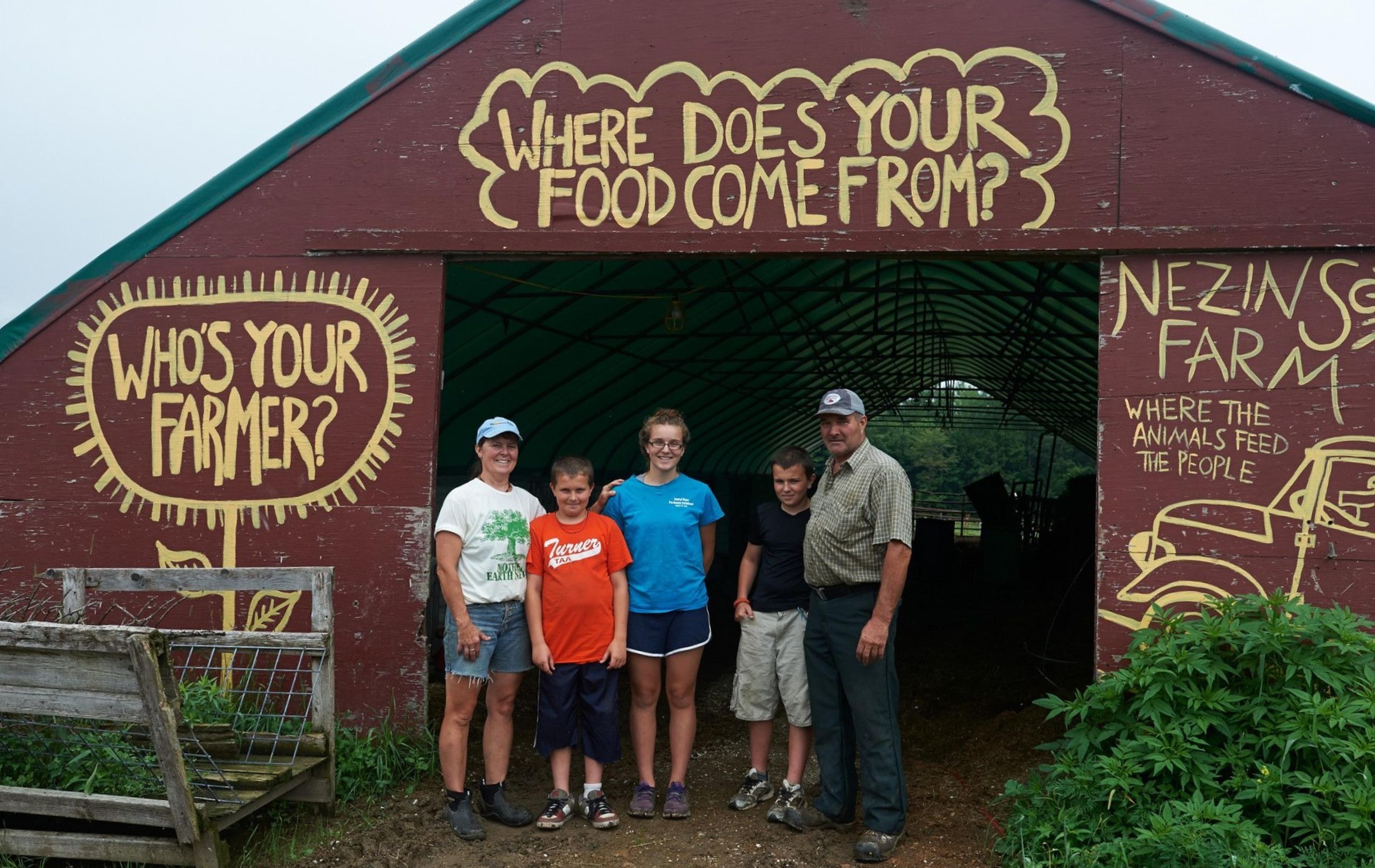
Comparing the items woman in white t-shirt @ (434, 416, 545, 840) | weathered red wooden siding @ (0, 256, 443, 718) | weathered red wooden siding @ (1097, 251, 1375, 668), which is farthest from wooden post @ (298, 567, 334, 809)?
weathered red wooden siding @ (1097, 251, 1375, 668)

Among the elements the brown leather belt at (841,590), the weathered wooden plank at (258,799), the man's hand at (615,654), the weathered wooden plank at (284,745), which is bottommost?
the weathered wooden plank at (258,799)

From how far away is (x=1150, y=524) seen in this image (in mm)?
4645

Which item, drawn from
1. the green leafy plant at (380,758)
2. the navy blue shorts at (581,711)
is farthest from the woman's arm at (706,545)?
the green leafy plant at (380,758)

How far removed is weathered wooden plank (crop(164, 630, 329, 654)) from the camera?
4137 mm

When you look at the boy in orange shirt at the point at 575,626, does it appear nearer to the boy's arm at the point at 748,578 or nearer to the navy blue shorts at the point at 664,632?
the navy blue shorts at the point at 664,632

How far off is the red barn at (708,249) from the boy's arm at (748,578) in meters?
1.48

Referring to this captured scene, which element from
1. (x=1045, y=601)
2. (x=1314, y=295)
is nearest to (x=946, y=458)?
(x=1045, y=601)

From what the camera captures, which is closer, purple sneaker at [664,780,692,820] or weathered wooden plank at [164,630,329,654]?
weathered wooden plank at [164,630,329,654]

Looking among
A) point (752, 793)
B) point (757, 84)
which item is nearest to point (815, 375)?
point (757, 84)

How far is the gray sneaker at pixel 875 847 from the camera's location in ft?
13.6

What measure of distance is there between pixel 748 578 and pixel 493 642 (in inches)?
48.3

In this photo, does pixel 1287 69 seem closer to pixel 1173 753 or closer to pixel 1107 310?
pixel 1107 310

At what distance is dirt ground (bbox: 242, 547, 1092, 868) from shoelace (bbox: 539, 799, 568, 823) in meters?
0.08

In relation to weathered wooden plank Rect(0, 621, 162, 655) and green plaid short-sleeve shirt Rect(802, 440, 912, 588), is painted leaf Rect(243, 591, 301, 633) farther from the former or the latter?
green plaid short-sleeve shirt Rect(802, 440, 912, 588)
